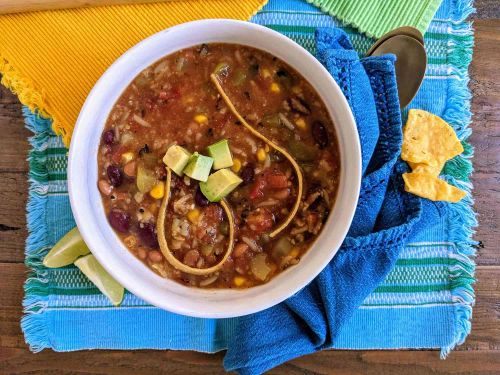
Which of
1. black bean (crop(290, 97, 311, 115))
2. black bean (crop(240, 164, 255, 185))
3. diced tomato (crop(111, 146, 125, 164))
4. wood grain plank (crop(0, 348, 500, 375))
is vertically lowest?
wood grain plank (crop(0, 348, 500, 375))

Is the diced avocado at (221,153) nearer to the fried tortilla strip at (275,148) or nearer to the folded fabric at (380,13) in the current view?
the fried tortilla strip at (275,148)

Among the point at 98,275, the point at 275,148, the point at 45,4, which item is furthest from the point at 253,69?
the point at 98,275

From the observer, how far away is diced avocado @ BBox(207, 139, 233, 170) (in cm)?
266

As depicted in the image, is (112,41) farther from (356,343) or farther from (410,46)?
(356,343)

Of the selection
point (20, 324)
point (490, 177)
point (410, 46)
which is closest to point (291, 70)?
point (410, 46)

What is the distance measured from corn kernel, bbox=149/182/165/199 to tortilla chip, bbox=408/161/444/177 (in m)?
1.42

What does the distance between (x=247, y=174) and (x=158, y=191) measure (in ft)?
1.45

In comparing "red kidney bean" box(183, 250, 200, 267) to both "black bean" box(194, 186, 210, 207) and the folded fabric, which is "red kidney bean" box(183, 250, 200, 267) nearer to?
"black bean" box(194, 186, 210, 207)

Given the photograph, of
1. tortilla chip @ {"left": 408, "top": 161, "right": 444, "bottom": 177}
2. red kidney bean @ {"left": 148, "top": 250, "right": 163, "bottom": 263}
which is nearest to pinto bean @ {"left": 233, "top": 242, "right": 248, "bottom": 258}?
red kidney bean @ {"left": 148, "top": 250, "right": 163, "bottom": 263}

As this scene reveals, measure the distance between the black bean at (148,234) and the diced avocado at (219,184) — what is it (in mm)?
317

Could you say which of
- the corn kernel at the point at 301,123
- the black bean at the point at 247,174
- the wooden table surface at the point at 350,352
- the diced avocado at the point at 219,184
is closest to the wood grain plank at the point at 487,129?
the wooden table surface at the point at 350,352

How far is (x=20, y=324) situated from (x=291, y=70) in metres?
2.15

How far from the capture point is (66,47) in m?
3.07

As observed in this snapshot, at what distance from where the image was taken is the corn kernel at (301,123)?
107 inches
